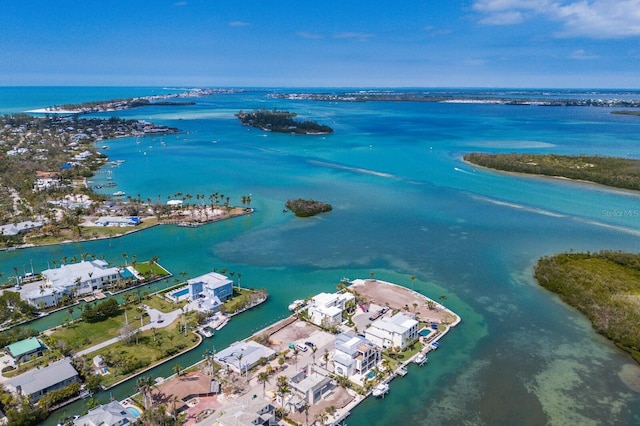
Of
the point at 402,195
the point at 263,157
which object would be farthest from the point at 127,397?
the point at 263,157

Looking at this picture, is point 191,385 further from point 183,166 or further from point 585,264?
point 183,166

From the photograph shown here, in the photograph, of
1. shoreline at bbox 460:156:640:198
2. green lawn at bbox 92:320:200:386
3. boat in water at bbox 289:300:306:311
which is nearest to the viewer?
green lawn at bbox 92:320:200:386

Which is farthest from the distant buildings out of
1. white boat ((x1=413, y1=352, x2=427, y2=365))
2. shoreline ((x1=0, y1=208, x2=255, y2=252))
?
white boat ((x1=413, y1=352, x2=427, y2=365))

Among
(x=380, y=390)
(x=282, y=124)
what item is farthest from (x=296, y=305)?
(x=282, y=124)

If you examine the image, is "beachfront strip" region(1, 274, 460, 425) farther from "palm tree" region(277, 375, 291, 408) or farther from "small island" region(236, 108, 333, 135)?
"small island" region(236, 108, 333, 135)

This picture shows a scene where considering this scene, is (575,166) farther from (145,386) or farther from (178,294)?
(145,386)

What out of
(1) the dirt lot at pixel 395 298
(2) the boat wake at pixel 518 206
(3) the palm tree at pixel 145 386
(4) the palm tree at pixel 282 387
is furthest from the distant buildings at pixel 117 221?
(2) the boat wake at pixel 518 206
